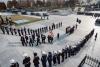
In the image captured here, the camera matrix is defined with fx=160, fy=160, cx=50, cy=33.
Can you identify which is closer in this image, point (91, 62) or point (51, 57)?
point (51, 57)

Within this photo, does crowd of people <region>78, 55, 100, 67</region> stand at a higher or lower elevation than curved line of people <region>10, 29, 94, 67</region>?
lower

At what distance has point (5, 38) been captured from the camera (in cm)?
2402

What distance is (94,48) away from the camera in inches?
842

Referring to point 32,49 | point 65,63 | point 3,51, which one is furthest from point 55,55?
point 3,51

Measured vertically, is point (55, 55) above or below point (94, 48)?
above

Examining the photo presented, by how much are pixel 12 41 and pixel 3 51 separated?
12.8 feet

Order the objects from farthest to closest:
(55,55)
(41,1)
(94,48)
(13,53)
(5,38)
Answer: (41,1), (5,38), (94,48), (13,53), (55,55)

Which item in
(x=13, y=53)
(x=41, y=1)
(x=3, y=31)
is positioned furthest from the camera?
(x=41, y=1)

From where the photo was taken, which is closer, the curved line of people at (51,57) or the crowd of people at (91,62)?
the curved line of people at (51,57)

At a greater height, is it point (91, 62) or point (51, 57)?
point (51, 57)

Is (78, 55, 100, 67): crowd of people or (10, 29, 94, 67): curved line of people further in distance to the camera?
(78, 55, 100, 67): crowd of people

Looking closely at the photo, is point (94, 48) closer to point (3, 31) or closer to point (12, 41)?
point (12, 41)

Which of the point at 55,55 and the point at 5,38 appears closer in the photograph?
the point at 55,55

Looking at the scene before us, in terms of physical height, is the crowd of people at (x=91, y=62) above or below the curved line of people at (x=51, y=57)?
below
